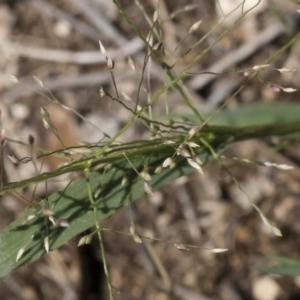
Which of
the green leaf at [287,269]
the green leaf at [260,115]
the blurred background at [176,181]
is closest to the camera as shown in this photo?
the green leaf at [287,269]

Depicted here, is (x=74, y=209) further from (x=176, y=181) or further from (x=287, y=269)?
(x=176, y=181)

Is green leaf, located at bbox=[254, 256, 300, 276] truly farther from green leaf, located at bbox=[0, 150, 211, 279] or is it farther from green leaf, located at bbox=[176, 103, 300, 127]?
green leaf, located at bbox=[176, 103, 300, 127]

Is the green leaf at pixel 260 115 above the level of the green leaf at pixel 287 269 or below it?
above

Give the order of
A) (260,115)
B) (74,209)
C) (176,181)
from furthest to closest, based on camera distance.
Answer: (176,181)
(260,115)
(74,209)

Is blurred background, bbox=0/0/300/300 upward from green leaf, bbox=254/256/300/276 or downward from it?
upward

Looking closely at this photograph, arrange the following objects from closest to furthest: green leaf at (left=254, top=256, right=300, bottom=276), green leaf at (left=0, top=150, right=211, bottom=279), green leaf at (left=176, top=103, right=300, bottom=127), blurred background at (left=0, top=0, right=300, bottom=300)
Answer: green leaf at (left=0, top=150, right=211, bottom=279)
green leaf at (left=254, top=256, right=300, bottom=276)
green leaf at (left=176, top=103, right=300, bottom=127)
blurred background at (left=0, top=0, right=300, bottom=300)

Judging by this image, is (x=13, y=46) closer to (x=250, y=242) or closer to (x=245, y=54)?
(x=245, y=54)

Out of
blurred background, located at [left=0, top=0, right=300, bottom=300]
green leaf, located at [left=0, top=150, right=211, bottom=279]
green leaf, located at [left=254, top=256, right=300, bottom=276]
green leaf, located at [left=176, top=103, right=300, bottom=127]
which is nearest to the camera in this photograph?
green leaf, located at [left=0, top=150, right=211, bottom=279]

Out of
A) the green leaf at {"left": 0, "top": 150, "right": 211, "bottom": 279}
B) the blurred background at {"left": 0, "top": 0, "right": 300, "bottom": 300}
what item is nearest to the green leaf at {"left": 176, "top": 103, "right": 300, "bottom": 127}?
the blurred background at {"left": 0, "top": 0, "right": 300, "bottom": 300}

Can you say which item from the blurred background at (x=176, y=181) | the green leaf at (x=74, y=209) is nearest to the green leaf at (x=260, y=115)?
the blurred background at (x=176, y=181)

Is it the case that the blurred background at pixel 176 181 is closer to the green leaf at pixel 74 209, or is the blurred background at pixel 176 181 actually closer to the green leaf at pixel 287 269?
the green leaf at pixel 287 269

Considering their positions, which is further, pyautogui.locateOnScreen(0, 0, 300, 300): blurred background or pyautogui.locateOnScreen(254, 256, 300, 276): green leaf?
pyautogui.locateOnScreen(0, 0, 300, 300): blurred background

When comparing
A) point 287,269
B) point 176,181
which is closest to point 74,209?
point 287,269

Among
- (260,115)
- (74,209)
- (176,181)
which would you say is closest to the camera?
(74,209)
